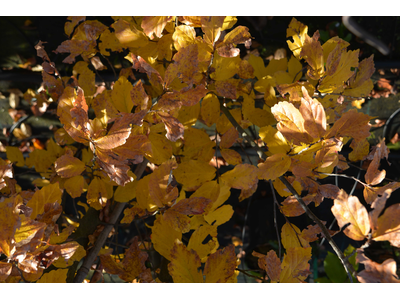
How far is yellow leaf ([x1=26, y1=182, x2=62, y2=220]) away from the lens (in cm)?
48

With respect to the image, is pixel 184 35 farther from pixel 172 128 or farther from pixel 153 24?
pixel 172 128

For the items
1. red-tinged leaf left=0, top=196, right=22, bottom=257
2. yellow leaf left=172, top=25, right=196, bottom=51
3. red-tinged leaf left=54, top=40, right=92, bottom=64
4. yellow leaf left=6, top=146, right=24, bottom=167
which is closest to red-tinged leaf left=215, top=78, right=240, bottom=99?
yellow leaf left=172, top=25, right=196, bottom=51

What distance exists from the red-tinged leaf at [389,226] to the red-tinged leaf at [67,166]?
0.49 metres

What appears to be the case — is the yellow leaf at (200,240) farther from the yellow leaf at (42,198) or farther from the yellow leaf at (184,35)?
the yellow leaf at (184,35)

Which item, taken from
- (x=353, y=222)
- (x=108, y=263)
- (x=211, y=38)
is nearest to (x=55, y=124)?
(x=108, y=263)

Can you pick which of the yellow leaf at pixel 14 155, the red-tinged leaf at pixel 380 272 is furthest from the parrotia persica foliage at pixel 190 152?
the yellow leaf at pixel 14 155

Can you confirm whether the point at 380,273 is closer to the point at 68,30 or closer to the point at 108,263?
the point at 108,263

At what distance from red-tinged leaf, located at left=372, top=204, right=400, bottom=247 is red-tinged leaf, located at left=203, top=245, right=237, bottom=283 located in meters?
0.24

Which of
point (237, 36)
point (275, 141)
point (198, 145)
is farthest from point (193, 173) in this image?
point (237, 36)

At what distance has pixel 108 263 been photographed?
60cm

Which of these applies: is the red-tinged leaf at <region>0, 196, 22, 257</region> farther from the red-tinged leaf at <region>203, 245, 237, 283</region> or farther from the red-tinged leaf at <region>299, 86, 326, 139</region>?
the red-tinged leaf at <region>299, 86, 326, 139</region>

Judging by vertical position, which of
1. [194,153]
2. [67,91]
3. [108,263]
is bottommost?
[108,263]

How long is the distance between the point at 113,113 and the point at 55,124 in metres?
1.21

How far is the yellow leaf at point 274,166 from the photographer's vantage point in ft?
1.41
